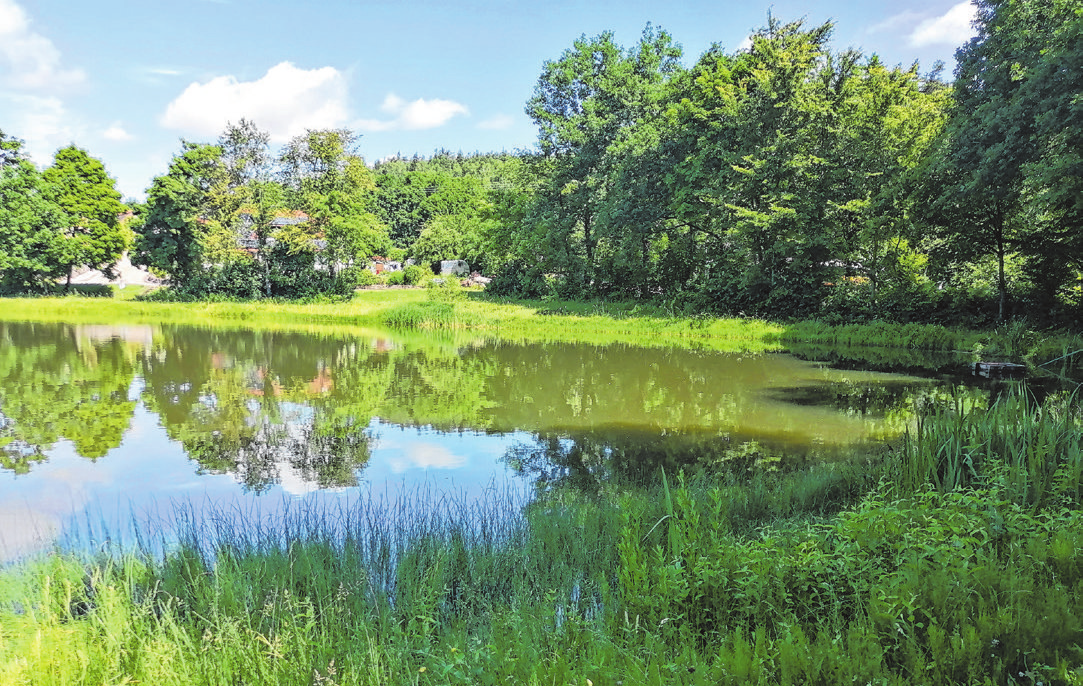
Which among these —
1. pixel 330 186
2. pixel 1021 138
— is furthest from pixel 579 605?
pixel 330 186

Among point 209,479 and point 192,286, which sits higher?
point 192,286

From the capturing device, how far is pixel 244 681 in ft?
10.7

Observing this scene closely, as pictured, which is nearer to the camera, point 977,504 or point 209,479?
point 977,504

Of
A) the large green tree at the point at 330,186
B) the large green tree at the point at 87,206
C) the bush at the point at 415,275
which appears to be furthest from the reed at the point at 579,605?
the large green tree at the point at 87,206

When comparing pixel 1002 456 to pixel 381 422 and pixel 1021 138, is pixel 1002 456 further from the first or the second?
pixel 1021 138

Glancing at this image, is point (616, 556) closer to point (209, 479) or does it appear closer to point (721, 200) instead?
point (209, 479)

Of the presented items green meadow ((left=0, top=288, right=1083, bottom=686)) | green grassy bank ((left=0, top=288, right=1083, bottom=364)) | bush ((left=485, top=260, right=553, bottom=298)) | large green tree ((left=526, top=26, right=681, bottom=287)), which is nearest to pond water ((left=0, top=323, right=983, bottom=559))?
green meadow ((left=0, top=288, right=1083, bottom=686))

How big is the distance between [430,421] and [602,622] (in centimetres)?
840

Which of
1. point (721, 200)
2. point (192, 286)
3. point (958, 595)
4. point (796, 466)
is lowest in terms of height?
point (796, 466)

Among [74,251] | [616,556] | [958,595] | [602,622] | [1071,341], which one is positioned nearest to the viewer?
[958,595]

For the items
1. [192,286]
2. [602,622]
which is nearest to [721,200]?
[602,622]

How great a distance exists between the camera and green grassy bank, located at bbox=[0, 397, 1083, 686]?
9.04 ft

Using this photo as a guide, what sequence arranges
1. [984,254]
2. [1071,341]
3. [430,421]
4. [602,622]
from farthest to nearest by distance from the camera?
1. [984,254]
2. [1071,341]
3. [430,421]
4. [602,622]

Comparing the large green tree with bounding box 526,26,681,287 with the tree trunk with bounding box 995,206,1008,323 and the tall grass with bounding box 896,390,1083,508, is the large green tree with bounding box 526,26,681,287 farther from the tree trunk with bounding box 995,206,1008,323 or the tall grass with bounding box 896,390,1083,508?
the tall grass with bounding box 896,390,1083,508
